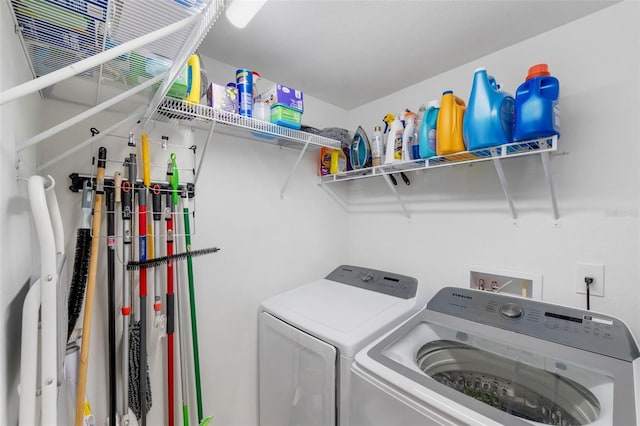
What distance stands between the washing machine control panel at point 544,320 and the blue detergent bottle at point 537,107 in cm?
88

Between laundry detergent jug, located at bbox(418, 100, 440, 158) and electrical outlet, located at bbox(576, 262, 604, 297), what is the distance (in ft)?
3.26

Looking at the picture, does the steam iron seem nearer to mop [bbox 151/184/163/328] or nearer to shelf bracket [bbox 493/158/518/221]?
shelf bracket [bbox 493/158/518/221]

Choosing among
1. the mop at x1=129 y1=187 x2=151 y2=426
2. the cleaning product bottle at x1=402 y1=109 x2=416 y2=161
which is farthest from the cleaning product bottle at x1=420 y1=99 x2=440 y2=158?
the mop at x1=129 y1=187 x2=151 y2=426

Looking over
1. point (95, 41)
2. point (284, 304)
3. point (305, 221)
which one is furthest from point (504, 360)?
point (95, 41)

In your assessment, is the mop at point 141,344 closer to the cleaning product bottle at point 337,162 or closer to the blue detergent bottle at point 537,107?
the cleaning product bottle at point 337,162

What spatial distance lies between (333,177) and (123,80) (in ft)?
4.81

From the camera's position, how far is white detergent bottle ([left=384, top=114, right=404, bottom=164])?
1.74 metres

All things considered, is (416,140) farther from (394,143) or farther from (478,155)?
(478,155)

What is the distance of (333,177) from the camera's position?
2.22m

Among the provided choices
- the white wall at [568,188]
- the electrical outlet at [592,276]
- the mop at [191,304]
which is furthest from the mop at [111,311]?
the electrical outlet at [592,276]

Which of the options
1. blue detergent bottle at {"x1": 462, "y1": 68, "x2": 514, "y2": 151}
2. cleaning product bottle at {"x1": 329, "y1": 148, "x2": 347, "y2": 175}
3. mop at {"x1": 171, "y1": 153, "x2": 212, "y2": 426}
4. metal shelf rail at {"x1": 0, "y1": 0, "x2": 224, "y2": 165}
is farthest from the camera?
cleaning product bottle at {"x1": 329, "y1": 148, "x2": 347, "y2": 175}

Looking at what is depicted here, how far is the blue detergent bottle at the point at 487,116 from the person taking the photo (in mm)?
1261

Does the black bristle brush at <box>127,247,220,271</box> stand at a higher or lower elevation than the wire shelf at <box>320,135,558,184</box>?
lower

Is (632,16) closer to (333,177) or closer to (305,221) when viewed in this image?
(333,177)
